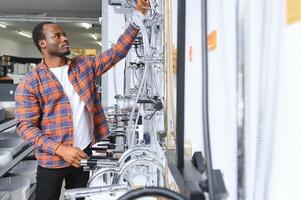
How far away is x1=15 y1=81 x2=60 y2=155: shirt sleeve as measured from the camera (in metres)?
1.75

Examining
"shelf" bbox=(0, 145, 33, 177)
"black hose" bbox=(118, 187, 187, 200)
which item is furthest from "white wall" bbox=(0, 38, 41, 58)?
"black hose" bbox=(118, 187, 187, 200)

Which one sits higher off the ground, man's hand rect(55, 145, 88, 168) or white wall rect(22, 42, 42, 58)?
white wall rect(22, 42, 42, 58)

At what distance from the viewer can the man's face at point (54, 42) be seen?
75.4 inches

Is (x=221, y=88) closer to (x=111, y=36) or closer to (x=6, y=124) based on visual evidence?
(x=6, y=124)

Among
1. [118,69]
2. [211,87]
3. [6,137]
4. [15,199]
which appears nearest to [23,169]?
[6,137]

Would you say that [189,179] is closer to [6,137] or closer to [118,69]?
[6,137]

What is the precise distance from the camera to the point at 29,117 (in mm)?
1808

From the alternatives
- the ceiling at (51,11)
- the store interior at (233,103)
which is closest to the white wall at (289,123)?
the store interior at (233,103)

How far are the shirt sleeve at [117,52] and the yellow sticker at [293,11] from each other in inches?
54.3

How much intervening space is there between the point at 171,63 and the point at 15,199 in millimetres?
2446

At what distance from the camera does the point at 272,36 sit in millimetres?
562

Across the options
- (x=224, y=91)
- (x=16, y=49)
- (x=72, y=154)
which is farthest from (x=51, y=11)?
(x=224, y=91)

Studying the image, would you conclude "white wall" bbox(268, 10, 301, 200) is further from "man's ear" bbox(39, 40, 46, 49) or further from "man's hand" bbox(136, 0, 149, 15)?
"man's ear" bbox(39, 40, 46, 49)

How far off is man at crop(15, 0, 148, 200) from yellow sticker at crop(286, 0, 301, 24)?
1290mm
